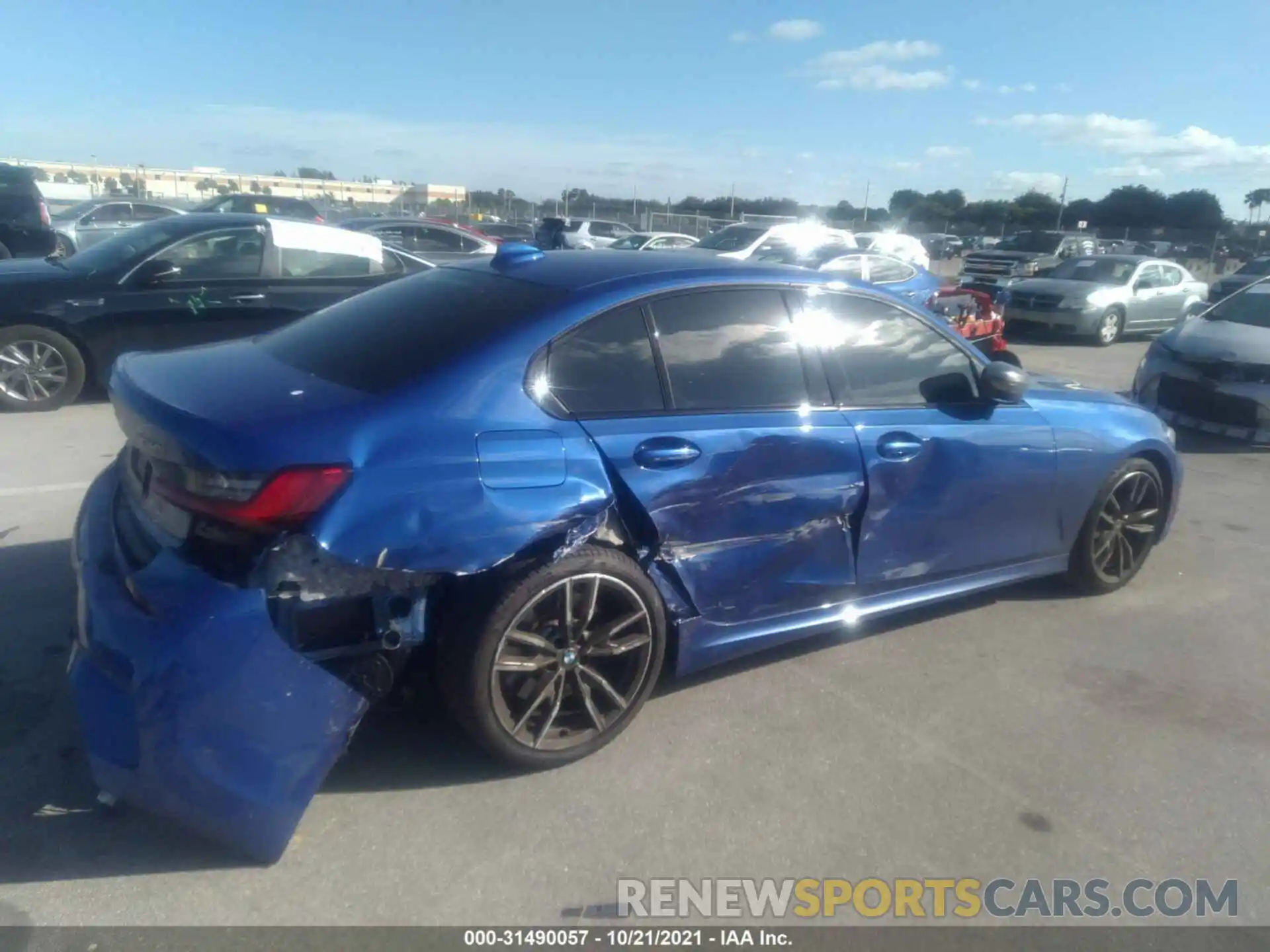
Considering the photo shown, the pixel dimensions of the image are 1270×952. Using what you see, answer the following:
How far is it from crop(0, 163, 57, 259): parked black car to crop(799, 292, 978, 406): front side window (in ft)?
48.2

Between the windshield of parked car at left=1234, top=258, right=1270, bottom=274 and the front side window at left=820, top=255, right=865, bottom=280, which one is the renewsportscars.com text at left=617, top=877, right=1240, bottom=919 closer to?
the front side window at left=820, top=255, right=865, bottom=280

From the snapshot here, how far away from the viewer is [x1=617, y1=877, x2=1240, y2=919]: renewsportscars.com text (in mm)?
2779

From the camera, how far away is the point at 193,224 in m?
8.12

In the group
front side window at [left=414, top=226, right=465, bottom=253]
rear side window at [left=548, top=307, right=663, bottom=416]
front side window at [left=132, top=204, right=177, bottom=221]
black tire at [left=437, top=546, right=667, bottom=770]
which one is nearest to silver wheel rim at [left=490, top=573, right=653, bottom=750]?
black tire at [left=437, top=546, right=667, bottom=770]

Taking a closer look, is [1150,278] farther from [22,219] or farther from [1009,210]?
[1009,210]

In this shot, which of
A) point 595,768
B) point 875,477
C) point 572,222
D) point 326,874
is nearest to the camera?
point 326,874

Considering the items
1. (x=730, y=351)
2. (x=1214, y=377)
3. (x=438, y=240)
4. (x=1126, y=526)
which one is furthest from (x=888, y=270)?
(x=730, y=351)

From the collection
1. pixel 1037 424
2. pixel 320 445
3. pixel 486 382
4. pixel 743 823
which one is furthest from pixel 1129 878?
pixel 320 445

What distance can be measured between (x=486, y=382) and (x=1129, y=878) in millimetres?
2468

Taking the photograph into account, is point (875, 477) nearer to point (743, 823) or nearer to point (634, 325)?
point (634, 325)

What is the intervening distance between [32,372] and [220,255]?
5.50 ft

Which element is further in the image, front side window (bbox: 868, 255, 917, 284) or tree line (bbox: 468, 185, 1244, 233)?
tree line (bbox: 468, 185, 1244, 233)

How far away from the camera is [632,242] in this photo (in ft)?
80.2

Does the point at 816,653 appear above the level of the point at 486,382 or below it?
below
